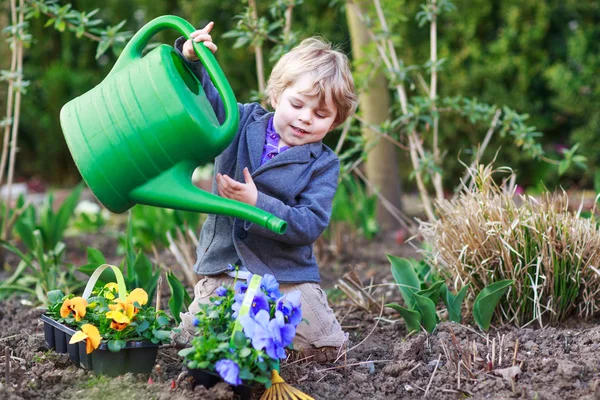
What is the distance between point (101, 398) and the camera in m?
1.57

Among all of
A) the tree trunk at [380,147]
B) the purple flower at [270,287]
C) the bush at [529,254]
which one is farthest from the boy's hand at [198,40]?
the tree trunk at [380,147]

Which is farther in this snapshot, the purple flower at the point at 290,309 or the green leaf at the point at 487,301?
the green leaf at the point at 487,301

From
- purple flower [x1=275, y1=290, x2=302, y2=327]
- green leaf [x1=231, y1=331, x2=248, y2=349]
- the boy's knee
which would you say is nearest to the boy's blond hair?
the boy's knee

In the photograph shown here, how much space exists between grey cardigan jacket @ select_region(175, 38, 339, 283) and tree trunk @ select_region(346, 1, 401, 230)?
2.04 metres

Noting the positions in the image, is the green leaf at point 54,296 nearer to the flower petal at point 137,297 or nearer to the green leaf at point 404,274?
the flower petal at point 137,297

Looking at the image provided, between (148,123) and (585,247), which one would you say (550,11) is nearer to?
(585,247)

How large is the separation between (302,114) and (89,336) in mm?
787

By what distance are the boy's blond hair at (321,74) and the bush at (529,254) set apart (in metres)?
0.58

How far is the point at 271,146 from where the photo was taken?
2043 millimetres

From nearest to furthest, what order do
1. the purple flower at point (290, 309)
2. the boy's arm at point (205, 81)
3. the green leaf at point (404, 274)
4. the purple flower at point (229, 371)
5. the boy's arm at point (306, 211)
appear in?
the purple flower at point (229, 371) < the purple flower at point (290, 309) < the boy's arm at point (306, 211) < the boy's arm at point (205, 81) < the green leaf at point (404, 274)

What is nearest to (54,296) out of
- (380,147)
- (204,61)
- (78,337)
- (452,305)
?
(78,337)

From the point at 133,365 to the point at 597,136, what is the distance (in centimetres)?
439

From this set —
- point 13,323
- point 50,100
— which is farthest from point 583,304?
point 50,100

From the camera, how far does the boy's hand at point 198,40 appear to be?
1.77m
